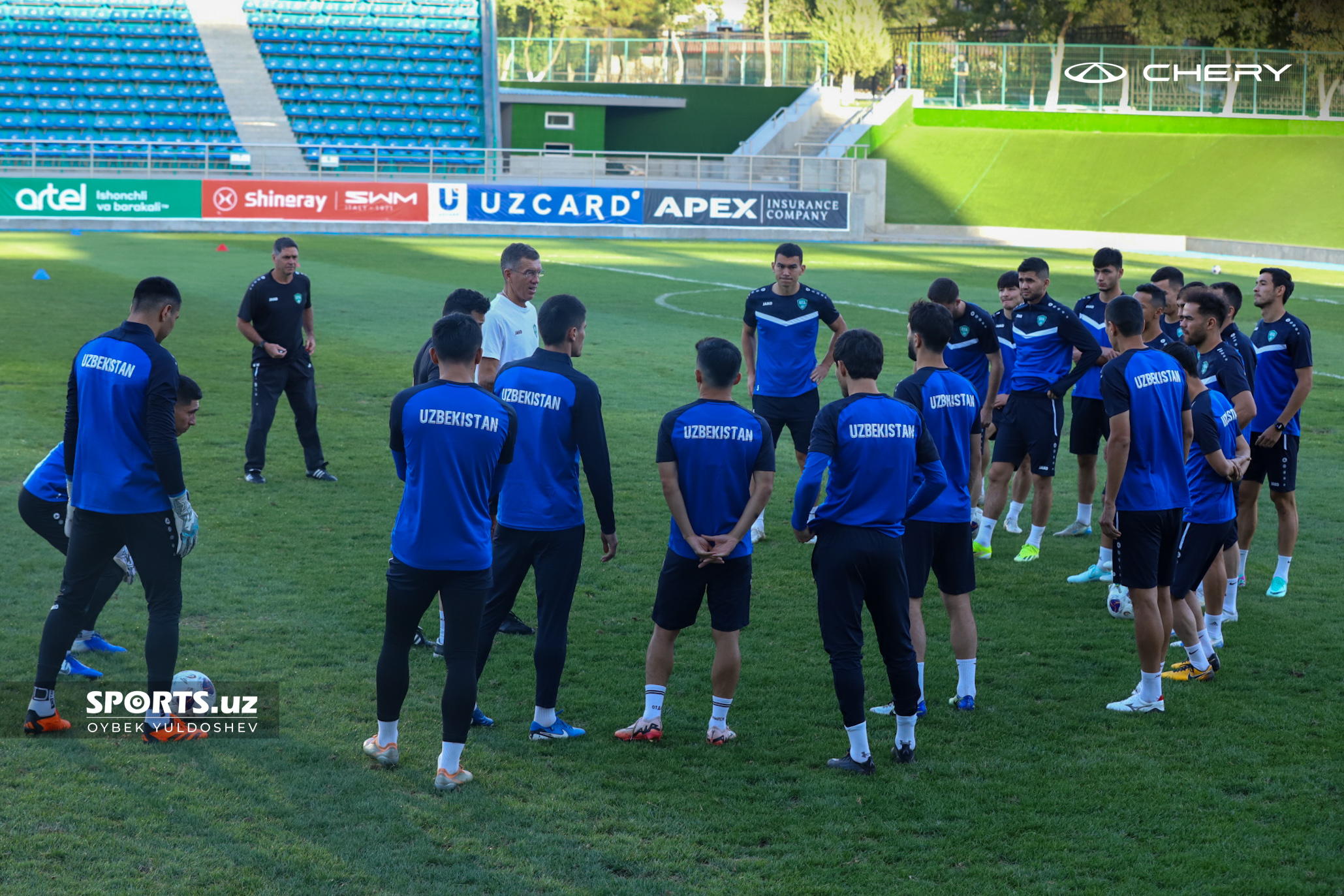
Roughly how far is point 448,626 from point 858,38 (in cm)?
6379

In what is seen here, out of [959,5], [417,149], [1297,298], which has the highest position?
[959,5]

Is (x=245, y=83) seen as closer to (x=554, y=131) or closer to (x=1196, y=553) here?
(x=554, y=131)

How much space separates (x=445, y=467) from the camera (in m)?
5.29

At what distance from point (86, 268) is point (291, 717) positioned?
71.8ft

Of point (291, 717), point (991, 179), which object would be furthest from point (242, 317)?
point (991, 179)

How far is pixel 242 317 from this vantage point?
11.1 m

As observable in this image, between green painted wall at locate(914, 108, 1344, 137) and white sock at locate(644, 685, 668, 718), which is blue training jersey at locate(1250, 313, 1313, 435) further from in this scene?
green painted wall at locate(914, 108, 1344, 137)

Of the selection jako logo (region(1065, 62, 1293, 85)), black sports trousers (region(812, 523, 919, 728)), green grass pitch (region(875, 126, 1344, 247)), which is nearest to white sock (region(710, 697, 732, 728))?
black sports trousers (region(812, 523, 919, 728))

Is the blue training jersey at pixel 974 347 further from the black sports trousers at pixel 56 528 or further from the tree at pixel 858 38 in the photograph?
the tree at pixel 858 38

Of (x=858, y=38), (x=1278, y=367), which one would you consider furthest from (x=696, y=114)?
(x=1278, y=367)

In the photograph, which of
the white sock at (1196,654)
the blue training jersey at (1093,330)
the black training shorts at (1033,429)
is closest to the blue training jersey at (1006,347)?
the black training shorts at (1033,429)

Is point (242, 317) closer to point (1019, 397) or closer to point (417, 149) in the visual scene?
point (1019, 397)

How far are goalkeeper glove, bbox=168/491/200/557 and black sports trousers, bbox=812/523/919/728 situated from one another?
2.89 m

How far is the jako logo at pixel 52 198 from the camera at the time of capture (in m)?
33.8
